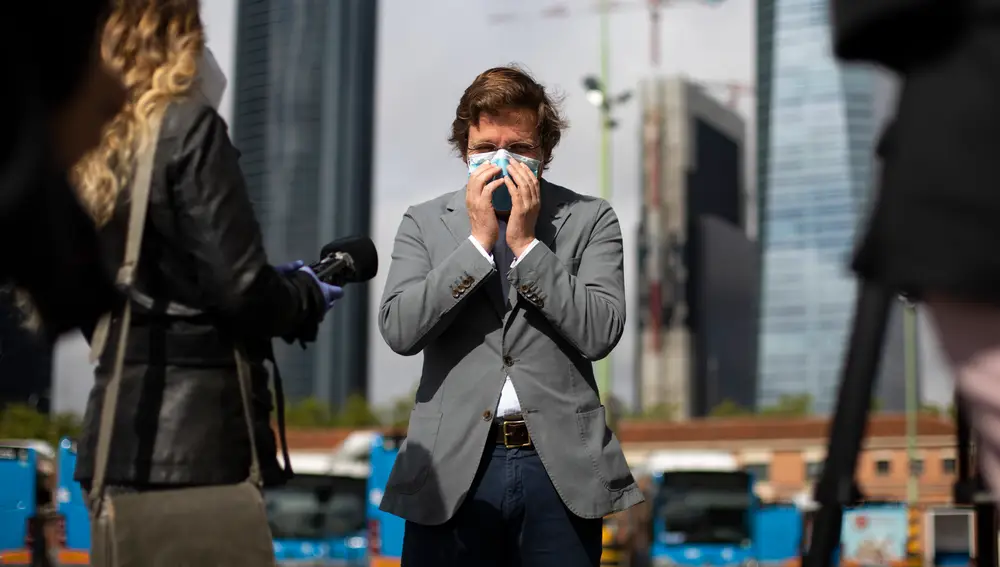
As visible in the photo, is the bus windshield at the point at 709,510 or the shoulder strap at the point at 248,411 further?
the bus windshield at the point at 709,510

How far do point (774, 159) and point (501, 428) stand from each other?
155 metres

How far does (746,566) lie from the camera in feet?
95.5

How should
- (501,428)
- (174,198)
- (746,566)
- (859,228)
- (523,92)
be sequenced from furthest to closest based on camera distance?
(746,566)
(523,92)
(501,428)
(174,198)
(859,228)

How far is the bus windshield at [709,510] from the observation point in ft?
96.7

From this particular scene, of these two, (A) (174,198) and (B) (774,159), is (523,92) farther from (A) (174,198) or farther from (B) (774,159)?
(B) (774,159)

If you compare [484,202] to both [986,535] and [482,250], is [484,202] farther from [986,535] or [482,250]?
[986,535]

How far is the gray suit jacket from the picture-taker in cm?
402

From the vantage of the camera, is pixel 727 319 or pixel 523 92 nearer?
pixel 523 92

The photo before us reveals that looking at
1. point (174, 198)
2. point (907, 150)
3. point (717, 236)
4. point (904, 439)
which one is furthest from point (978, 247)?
point (717, 236)

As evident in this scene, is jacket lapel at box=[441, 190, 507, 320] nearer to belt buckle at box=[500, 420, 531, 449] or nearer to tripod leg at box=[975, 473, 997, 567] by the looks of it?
belt buckle at box=[500, 420, 531, 449]

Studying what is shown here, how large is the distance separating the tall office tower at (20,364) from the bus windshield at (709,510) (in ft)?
87.0

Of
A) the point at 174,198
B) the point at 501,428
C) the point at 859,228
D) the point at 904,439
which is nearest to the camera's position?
the point at 859,228

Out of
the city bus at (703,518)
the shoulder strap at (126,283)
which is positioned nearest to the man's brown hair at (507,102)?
the shoulder strap at (126,283)

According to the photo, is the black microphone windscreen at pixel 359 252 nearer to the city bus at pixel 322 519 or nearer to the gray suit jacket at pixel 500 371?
the gray suit jacket at pixel 500 371
